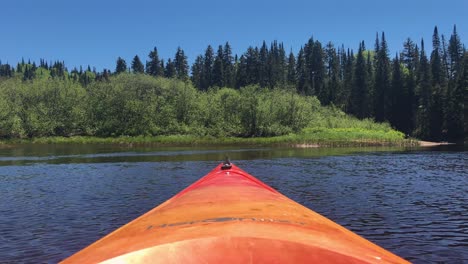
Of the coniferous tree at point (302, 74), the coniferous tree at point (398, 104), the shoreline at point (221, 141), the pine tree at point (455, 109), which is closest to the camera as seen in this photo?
the shoreline at point (221, 141)

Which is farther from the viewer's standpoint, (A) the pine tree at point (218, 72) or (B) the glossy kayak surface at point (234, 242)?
(A) the pine tree at point (218, 72)

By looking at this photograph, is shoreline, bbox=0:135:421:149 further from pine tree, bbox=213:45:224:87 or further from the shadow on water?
pine tree, bbox=213:45:224:87

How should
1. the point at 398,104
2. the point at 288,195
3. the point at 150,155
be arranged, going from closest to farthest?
the point at 288,195 → the point at 150,155 → the point at 398,104

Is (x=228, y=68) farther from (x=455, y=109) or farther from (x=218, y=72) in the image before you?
(x=455, y=109)

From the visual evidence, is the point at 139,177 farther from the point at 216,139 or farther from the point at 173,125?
the point at 173,125

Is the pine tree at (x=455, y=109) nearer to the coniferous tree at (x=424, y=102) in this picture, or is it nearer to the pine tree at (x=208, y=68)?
the coniferous tree at (x=424, y=102)

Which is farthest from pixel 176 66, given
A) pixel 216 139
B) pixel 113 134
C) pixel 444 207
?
pixel 444 207

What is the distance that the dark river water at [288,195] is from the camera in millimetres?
10922

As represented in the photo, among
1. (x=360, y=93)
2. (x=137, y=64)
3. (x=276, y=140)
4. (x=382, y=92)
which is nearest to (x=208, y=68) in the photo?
(x=137, y=64)

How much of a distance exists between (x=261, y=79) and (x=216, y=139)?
7221 centimetres

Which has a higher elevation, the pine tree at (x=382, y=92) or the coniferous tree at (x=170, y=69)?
the coniferous tree at (x=170, y=69)

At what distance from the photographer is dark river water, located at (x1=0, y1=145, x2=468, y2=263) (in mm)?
10922

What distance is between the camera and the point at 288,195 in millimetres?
18703

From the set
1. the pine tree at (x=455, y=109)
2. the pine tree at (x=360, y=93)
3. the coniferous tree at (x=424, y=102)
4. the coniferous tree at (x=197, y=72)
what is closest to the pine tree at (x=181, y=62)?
the coniferous tree at (x=197, y=72)
